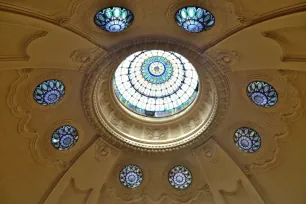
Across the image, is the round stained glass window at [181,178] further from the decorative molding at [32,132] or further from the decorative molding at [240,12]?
the decorative molding at [240,12]

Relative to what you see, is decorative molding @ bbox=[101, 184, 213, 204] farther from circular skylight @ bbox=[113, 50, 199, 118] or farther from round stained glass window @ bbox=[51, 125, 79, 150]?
circular skylight @ bbox=[113, 50, 199, 118]

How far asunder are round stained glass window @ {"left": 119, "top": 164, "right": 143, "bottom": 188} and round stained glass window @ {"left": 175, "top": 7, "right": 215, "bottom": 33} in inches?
295

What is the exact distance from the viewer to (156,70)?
17.5 metres

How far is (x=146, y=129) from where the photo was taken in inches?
643

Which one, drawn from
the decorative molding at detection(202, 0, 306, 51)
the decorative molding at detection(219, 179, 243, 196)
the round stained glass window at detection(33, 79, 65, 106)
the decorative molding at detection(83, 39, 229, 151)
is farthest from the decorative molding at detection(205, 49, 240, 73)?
the round stained glass window at detection(33, 79, 65, 106)

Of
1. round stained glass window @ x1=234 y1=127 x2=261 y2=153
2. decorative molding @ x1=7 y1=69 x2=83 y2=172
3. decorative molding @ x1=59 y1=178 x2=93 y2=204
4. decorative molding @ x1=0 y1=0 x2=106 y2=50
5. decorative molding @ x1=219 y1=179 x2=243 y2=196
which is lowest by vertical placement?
decorative molding @ x1=59 y1=178 x2=93 y2=204

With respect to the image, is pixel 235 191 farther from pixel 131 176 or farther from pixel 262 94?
pixel 131 176

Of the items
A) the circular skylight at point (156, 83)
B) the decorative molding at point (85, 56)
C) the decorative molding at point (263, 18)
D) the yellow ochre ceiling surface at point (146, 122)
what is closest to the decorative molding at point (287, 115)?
the yellow ochre ceiling surface at point (146, 122)

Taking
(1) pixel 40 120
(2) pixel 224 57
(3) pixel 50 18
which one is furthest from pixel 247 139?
(3) pixel 50 18

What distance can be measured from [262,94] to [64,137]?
841 centimetres

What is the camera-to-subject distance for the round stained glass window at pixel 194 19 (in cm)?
1104

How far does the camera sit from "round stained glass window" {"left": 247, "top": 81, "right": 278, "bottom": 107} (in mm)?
13617

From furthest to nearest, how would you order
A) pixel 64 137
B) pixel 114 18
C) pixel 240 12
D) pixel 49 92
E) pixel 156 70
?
pixel 156 70 → pixel 64 137 → pixel 49 92 → pixel 114 18 → pixel 240 12

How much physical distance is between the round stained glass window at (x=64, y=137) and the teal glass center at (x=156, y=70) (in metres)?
4.79
